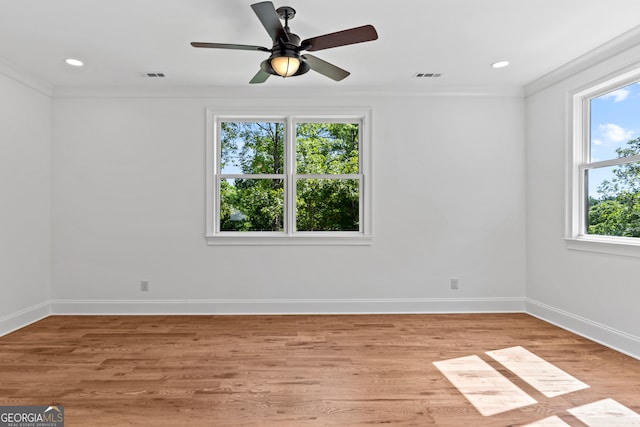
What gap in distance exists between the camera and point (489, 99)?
13.6 feet

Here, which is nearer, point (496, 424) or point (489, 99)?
point (496, 424)

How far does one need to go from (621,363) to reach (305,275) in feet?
9.37

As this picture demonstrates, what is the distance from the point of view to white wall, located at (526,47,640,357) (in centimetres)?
296

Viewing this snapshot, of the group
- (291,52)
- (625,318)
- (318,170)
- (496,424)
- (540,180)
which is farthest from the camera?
(318,170)

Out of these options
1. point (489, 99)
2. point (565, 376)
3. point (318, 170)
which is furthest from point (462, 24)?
point (565, 376)

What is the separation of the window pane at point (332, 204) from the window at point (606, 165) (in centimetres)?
220

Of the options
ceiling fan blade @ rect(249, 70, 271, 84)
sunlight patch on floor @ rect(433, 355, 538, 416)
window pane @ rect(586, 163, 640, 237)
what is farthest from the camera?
window pane @ rect(586, 163, 640, 237)

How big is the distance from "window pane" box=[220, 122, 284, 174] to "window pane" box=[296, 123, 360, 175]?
24 cm

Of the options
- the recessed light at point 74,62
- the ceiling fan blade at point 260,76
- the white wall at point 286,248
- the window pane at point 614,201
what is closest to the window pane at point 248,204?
the white wall at point 286,248

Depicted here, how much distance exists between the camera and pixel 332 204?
4.26 meters

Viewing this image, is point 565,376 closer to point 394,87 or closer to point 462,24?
point 462,24

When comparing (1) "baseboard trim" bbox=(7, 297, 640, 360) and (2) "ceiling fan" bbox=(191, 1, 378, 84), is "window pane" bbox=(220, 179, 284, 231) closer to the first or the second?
(1) "baseboard trim" bbox=(7, 297, 640, 360)

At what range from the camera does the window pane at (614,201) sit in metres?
2.98

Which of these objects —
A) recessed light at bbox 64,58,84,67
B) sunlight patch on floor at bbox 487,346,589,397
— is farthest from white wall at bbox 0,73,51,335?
sunlight patch on floor at bbox 487,346,589,397
